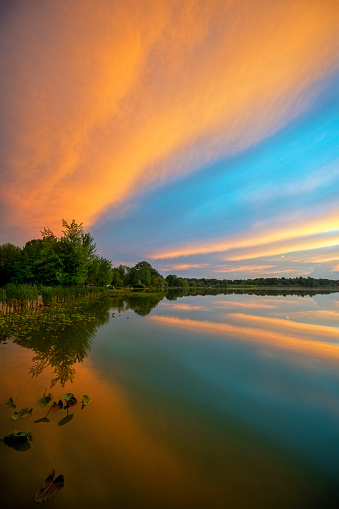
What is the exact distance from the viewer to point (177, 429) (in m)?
3.98

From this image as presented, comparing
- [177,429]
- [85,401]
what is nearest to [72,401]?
[85,401]

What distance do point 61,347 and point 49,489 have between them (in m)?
7.08

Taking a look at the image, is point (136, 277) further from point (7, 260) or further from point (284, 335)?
point (284, 335)

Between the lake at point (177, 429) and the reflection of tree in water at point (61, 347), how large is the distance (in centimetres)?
9

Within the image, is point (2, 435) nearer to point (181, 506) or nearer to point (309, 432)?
point (181, 506)

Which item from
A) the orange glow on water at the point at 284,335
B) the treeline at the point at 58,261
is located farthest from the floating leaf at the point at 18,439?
the treeline at the point at 58,261

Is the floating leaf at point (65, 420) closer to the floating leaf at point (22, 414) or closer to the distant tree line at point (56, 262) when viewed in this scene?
the floating leaf at point (22, 414)

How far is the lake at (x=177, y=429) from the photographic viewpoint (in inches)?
110

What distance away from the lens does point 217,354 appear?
8445 mm

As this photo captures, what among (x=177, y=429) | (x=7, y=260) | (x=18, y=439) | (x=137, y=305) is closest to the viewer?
(x=18, y=439)

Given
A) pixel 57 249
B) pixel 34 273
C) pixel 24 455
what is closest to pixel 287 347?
pixel 24 455

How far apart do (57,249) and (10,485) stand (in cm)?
3400

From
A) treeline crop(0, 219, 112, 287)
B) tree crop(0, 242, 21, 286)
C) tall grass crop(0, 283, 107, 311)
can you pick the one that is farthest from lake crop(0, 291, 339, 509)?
tree crop(0, 242, 21, 286)

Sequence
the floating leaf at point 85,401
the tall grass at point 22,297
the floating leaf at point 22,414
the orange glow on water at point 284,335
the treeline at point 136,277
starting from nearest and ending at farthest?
the floating leaf at point 22,414, the floating leaf at point 85,401, the orange glow on water at point 284,335, the tall grass at point 22,297, the treeline at point 136,277
